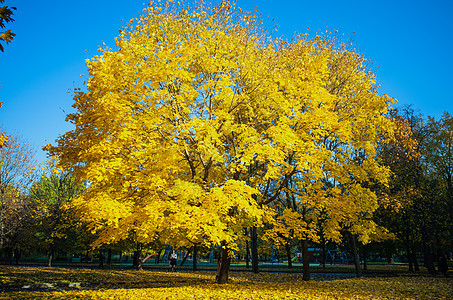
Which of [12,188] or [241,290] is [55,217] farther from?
[241,290]

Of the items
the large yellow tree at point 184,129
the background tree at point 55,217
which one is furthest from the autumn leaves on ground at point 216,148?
the background tree at point 55,217

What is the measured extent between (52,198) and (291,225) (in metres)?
30.1

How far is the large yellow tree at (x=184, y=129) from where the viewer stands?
10711 millimetres

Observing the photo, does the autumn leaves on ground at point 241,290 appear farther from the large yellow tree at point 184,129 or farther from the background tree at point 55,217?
the background tree at point 55,217

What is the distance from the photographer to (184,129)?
38.3ft

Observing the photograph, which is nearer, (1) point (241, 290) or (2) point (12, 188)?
(1) point (241, 290)

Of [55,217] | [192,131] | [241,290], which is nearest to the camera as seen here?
[241,290]

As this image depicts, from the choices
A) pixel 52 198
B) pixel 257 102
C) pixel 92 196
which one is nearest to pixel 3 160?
pixel 52 198

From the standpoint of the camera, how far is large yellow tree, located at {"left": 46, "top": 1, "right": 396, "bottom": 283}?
1071 centimetres

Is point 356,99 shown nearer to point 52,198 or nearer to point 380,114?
point 380,114

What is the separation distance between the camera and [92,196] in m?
11.6

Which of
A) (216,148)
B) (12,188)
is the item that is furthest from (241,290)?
(12,188)

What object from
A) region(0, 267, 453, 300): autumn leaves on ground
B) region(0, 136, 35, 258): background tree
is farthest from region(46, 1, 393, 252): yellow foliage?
region(0, 136, 35, 258): background tree

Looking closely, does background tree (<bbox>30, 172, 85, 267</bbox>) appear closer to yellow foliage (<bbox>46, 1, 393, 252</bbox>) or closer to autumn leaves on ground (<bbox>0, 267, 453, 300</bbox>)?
autumn leaves on ground (<bbox>0, 267, 453, 300</bbox>)
